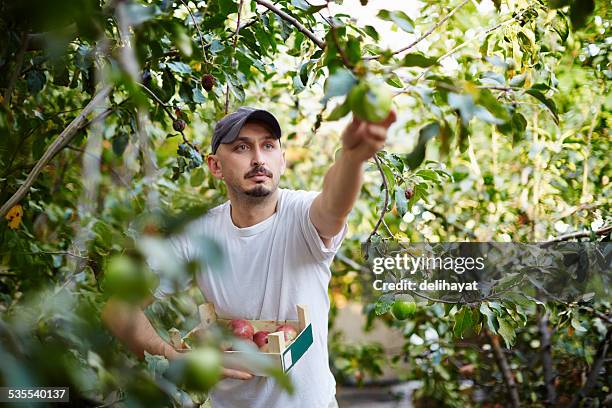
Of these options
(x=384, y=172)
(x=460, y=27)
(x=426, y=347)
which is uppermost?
(x=460, y=27)

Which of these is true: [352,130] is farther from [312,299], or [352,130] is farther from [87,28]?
[312,299]

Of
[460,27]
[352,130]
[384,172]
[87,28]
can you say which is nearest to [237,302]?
[384,172]

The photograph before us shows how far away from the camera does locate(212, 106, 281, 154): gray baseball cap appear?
59.9 inches

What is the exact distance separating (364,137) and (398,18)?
0.17m

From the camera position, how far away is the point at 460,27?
2.38 meters

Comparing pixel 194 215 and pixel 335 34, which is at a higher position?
pixel 335 34

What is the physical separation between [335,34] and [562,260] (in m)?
1.23

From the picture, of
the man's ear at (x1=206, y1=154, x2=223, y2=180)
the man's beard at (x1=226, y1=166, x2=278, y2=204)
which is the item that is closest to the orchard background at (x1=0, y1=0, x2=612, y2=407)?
the man's ear at (x1=206, y1=154, x2=223, y2=180)

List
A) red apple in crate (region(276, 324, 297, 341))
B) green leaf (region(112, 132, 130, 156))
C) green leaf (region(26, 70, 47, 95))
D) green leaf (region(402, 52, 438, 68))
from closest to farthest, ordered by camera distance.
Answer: green leaf (region(402, 52, 438, 68)), red apple in crate (region(276, 324, 297, 341)), green leaf (region(26, 70, 47, 95)), green leaf (region(112, 132, 130, 156))

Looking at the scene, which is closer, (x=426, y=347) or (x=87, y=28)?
(x=87, y=28)

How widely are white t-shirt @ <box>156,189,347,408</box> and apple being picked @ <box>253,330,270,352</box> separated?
0.08 m

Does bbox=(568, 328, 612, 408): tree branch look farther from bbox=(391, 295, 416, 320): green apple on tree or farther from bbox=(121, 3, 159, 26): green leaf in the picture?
bbox=(121, 3, 159, 26): green leaf

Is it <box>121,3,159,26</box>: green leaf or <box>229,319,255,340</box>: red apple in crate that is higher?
<box>121,3,159,26</box>: green leaf

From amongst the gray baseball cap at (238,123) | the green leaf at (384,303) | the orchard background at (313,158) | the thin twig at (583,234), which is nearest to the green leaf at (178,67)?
the orchard background at (313,158)
